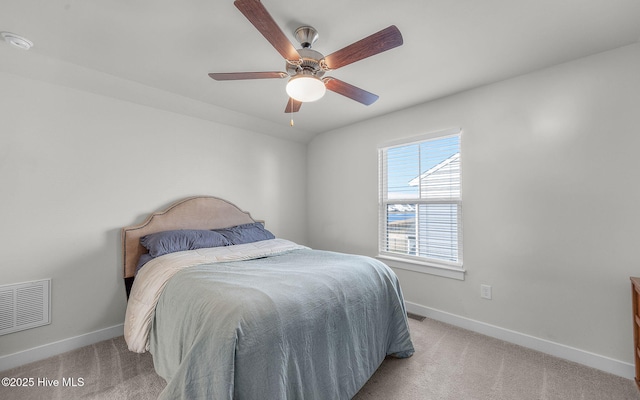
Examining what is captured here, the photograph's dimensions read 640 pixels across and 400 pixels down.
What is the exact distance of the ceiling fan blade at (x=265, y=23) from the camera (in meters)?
1.23

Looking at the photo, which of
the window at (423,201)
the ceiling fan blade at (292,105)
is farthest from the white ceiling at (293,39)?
the window at (423,201)

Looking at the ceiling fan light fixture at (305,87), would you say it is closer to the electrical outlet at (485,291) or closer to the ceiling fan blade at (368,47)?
the ceiling fan blade at (368,47)

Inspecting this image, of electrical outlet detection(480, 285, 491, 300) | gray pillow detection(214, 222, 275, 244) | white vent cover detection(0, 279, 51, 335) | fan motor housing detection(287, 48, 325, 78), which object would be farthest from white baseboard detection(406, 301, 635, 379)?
white vent cover detection(0, 279, 51, 335)

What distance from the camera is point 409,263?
3158 mm

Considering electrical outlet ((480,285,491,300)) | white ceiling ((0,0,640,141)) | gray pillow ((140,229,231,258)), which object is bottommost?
electrical outlet ((480,285,491,300))

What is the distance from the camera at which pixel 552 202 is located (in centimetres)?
226

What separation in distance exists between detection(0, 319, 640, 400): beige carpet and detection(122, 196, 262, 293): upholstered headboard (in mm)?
745

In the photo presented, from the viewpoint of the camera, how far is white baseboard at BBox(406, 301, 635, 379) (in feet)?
6.46

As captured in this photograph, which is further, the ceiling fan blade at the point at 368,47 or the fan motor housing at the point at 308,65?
the fan motor housing at the point at 308,65

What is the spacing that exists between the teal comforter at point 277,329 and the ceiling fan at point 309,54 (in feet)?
4.18

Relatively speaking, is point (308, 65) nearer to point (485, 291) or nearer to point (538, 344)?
point (485, 291)

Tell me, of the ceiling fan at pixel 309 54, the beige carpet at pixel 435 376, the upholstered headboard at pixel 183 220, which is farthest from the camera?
the upholstered headboard at pixel 183 220

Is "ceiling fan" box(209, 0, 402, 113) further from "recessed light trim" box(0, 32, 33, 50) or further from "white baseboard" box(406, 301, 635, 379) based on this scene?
"white baseboard" box(406, 301, 635, 379)

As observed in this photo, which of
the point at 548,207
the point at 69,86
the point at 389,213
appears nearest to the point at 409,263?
the point at 389,213
